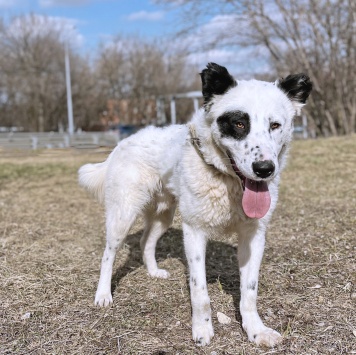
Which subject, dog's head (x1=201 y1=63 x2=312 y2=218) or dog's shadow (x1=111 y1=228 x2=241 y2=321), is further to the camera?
dog's shadow (x1=111 y1=228 x2=241 y2=321)

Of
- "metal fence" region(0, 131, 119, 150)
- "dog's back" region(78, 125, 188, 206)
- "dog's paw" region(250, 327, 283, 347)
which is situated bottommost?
"metal fence" region(0, 131, 119, 150)

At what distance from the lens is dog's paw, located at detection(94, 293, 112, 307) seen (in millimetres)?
3705

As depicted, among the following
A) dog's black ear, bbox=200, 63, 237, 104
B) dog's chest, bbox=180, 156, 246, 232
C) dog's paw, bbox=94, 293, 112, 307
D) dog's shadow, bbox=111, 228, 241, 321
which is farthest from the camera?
dog's shadow, bbox=111, 228, 241, 321

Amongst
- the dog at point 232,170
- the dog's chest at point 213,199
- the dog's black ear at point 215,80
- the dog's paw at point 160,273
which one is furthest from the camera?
the dog's paw at point 160,273

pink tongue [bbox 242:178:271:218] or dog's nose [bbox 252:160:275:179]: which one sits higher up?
dog's nose [bbox 252:160:275:179]

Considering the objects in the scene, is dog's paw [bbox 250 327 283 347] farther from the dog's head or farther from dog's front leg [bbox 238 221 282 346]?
the dog's head

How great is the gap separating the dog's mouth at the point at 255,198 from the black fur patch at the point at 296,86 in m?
0.72

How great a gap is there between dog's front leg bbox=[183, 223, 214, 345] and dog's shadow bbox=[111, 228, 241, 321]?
46cm

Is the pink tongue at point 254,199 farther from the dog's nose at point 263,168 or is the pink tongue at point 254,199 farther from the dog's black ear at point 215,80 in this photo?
the dog's black ear at point 215,80

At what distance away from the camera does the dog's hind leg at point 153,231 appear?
442 cm

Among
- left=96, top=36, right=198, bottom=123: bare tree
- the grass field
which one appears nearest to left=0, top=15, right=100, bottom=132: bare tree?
left=96, top=36, right=198, bottom=123: bare tree

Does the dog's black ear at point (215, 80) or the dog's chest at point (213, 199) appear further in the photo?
the dog's chest at point (213, 199)

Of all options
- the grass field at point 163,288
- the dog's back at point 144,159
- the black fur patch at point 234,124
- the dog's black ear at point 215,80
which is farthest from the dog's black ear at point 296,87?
the grass field at point 163,288

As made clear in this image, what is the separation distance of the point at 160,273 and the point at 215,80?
7.16 feet
